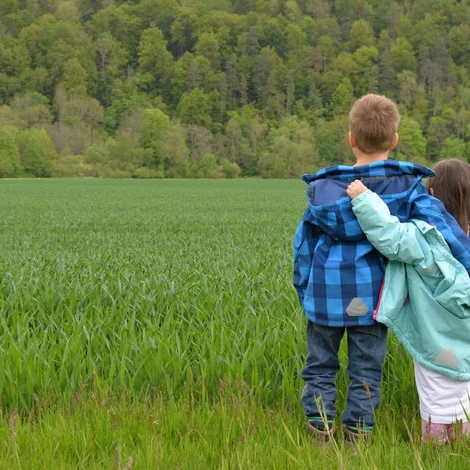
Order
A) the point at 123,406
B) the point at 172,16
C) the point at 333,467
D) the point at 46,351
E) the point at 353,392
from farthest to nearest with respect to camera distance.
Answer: the point at 172,16
the point at 46,351
the point at 123,406
the point at 353,392
the point at 333,467

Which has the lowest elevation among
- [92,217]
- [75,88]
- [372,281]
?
[92,217]

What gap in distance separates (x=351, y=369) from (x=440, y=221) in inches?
30.6

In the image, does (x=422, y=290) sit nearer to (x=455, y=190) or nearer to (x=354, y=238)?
(x=354, y=238)

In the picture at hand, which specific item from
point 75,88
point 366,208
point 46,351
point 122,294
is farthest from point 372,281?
point 75,88

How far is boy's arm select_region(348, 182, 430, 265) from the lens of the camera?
8.78ft

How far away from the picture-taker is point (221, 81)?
153125 millimetres

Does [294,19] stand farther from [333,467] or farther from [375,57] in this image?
[333,467]

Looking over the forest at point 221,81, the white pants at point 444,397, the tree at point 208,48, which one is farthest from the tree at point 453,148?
the white pants at point 444,397

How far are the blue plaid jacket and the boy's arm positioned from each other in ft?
0.30

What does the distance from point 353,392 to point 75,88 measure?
152 meters

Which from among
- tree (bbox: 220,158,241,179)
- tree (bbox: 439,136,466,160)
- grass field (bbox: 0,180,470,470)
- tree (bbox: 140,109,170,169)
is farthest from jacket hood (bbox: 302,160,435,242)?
tree (bbox: 439,136,466,160)

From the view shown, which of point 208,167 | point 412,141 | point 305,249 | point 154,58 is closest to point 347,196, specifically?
point 305,249

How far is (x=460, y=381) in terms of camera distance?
9.25 feet

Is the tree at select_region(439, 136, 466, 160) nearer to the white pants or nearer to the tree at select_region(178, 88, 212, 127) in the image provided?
the tree at select_region(178, 88, 212, 127)
